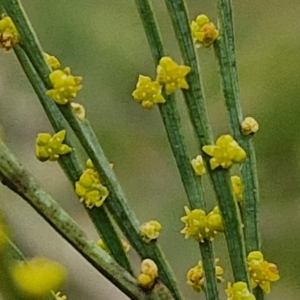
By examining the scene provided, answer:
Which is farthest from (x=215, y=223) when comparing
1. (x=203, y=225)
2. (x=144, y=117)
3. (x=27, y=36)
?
(x=144, y=117)

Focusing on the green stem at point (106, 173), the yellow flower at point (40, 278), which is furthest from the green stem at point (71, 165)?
the yellow flower at point (40, 278)

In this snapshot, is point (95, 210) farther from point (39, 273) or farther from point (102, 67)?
point (102, 67)

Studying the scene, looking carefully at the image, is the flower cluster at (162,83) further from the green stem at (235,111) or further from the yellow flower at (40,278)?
the yellow flower at (40,278)

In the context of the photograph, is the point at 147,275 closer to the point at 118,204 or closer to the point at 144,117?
the point at 118,204

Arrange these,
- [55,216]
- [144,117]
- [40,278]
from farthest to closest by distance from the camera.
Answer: [144,117], [55,216], [40,278]

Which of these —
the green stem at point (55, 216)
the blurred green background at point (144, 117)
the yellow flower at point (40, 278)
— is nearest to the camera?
the yellow flower at point (40, 278)

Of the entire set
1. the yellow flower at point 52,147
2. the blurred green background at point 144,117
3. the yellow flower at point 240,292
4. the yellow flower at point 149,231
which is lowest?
the yellow flower at point 240,292
